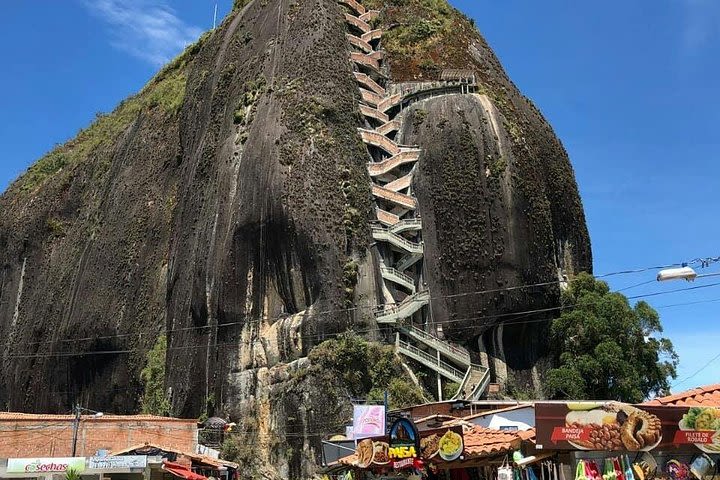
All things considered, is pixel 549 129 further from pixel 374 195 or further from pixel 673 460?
pixel 673 460

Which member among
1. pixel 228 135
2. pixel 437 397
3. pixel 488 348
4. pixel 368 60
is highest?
pixel 368 60

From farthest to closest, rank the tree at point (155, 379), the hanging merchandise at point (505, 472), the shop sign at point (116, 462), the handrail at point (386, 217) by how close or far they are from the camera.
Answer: the tree at point (155, 379) → the handrail at point (386, 217) → the shop sign at point (116, 462) → the hanging merchandise at point (505, 472)

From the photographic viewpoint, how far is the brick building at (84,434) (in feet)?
108

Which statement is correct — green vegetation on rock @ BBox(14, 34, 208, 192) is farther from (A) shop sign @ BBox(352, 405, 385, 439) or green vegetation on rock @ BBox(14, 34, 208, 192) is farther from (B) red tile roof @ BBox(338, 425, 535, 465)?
(B) red tile roof @ BBox(338, 425, 535, 465)

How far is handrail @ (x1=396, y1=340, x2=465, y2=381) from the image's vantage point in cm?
4156

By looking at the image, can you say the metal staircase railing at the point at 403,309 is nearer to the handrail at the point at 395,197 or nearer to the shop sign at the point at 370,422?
the handrail at the point at 395,197

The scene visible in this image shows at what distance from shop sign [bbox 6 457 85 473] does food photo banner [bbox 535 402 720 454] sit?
15.8 metres

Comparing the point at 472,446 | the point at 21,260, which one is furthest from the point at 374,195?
the point at 21,260

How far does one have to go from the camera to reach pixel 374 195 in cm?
4700

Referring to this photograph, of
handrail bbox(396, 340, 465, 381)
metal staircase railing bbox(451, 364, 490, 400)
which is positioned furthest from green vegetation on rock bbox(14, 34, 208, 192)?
metal staircase railing bbox(451, 364, 490, 400)

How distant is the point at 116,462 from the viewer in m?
24.6

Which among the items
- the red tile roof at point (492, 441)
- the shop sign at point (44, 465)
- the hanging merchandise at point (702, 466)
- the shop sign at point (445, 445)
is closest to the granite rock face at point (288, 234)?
the shop sign at point (44, 465)

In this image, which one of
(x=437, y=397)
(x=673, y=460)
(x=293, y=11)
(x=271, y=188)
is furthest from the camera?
(x=293, y=11)

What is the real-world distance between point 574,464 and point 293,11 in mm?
44530
